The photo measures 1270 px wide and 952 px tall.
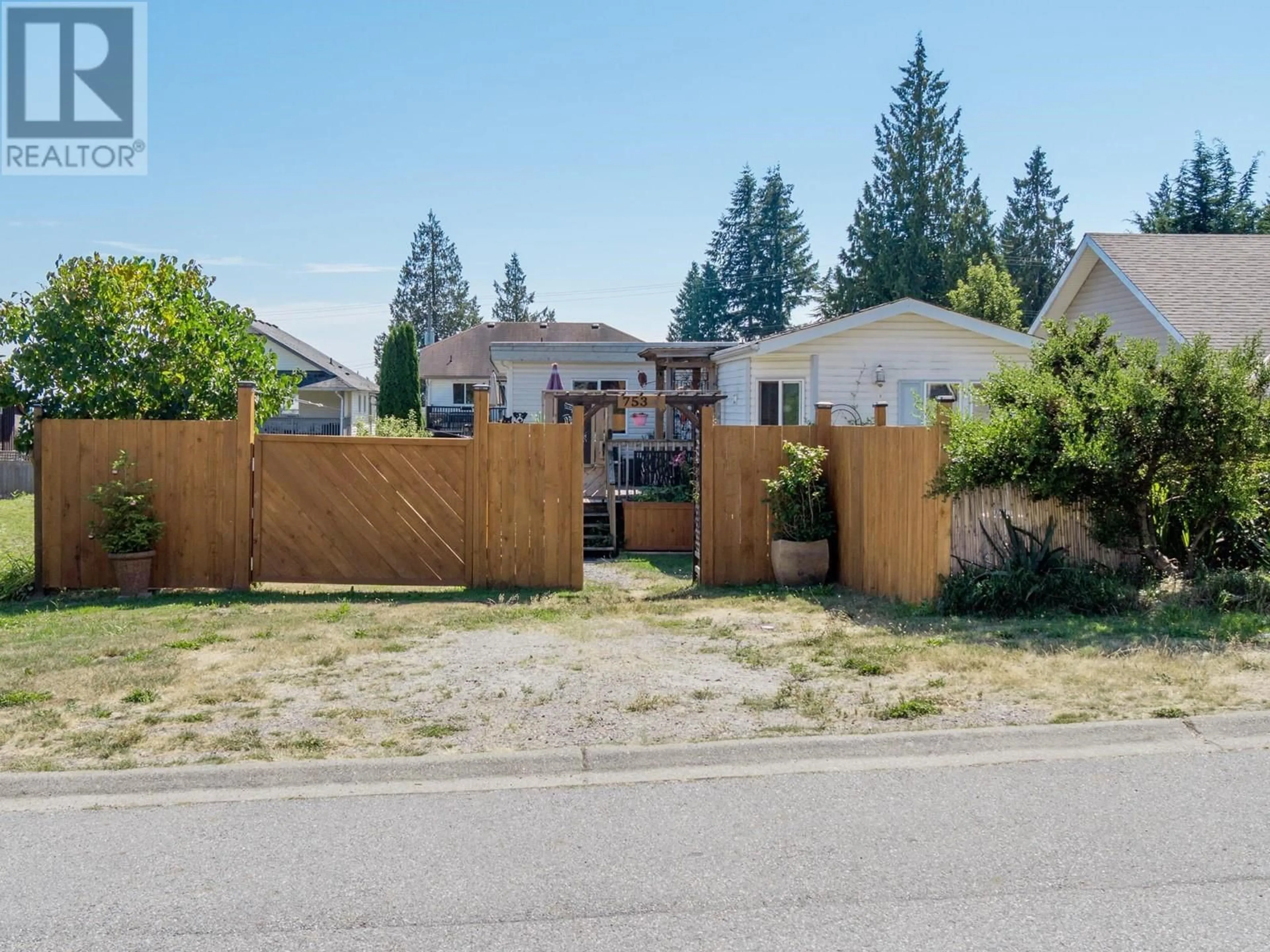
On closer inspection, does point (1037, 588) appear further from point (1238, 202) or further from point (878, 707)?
point (1238, 202)

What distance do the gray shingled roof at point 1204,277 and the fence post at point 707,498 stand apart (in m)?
7.53

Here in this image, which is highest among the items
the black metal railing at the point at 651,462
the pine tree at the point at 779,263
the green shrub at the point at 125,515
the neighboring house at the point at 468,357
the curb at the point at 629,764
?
the pine tree at the point at 779,263

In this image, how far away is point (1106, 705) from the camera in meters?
6.11

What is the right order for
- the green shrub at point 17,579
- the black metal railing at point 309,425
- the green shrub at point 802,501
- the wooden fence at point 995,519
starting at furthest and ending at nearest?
the black metal railing at point 309,425 → the green shrub at point 802,501 → the green shrub at point 17,579 → the wooden fence at point 995,519

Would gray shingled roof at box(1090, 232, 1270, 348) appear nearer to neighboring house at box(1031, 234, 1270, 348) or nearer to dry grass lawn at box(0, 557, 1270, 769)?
neighboring house at box(1031, 234, 1270, 348)

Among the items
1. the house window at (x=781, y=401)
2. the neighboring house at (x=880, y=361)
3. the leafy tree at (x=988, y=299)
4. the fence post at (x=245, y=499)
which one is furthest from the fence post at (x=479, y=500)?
the leafy tree at (x=988, y=299)

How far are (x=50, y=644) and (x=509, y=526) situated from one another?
4.54 m

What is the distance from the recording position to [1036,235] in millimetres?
58500

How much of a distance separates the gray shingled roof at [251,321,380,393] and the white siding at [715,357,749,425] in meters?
19.6

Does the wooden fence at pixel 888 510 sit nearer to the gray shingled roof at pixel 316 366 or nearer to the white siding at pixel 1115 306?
the white siding at pixel 1115 306

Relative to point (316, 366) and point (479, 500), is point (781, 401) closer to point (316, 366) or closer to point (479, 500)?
point (479, 500)

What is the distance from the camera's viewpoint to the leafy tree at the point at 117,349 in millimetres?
11750

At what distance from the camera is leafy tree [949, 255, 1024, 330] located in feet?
121

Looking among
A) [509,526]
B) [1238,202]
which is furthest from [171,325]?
[1238,202]
